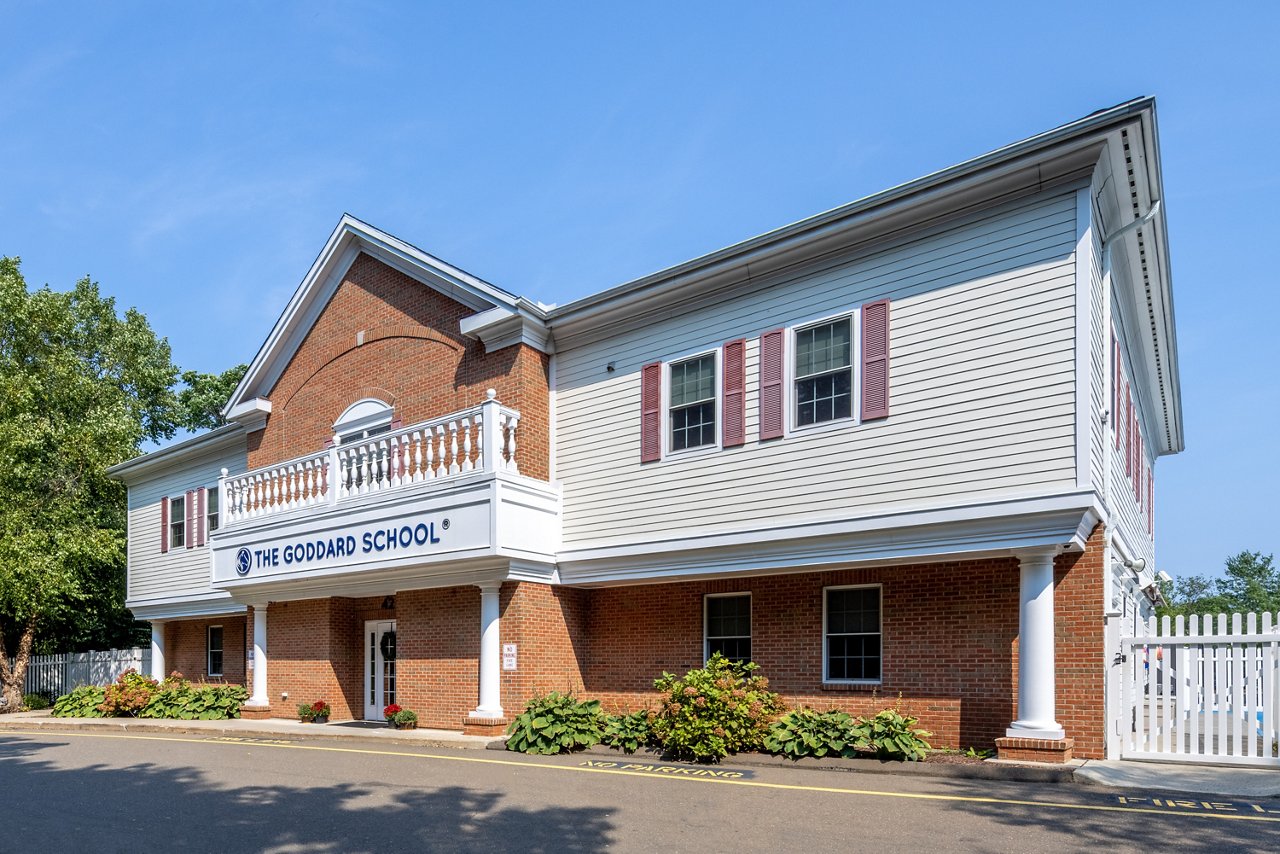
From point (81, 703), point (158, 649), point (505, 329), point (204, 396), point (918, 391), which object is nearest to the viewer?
point (918, 391)

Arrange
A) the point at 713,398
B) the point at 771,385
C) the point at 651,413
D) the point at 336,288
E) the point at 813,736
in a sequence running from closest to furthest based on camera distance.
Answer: the point at 813,736 < the point at 771,385 < the point at 713,398 < the point at 651,413 < the point at 336,288

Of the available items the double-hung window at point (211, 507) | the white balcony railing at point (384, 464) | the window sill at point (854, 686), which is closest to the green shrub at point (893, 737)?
the window sill at point (854, 686)

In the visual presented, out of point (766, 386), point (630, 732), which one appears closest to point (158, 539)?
point (630, 732)

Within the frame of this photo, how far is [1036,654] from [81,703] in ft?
69.9

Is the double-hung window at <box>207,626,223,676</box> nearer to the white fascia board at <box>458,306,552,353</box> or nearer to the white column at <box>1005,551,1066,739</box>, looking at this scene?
the white fascia board at <box>458,306,552,353</box>

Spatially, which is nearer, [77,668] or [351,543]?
[351,543]

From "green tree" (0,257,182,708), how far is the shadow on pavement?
48.4ft

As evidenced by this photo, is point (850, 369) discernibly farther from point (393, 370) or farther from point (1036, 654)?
point (393, 370)

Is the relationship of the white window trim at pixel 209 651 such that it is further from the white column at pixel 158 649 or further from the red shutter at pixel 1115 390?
the red shutter at pixel 1115 390

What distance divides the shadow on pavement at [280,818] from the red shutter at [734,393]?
6.21 metres

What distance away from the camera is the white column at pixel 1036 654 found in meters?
11.9

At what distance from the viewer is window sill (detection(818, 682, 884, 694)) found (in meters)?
13.9

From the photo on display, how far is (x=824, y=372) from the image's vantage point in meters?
14.2

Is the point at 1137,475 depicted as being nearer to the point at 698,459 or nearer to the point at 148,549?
the point at 698,459
